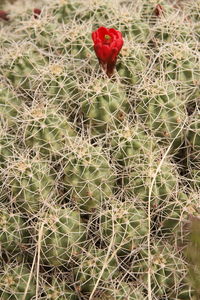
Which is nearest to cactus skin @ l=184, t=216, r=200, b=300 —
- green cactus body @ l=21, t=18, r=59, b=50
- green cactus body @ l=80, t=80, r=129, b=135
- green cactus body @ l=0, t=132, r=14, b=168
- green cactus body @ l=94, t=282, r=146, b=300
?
green cactus body @ l=94, t=282, r=146, b=300

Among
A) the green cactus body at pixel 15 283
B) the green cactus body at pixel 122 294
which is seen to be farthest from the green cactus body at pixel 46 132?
the green cactus body at pixel 122 294

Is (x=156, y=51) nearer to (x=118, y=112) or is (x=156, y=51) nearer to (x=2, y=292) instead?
(x=118, y=112)

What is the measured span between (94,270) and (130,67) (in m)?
1.09

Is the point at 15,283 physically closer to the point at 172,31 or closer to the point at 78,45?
the point at 78,45

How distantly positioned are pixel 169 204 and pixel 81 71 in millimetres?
904

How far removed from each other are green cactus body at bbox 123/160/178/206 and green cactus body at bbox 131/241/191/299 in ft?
0.76

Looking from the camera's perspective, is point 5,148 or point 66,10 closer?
point 5,148

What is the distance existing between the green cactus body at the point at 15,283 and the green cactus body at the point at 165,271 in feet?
1.60

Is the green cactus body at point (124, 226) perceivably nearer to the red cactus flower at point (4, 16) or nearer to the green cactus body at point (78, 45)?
the green cactus body at point (78, 45)

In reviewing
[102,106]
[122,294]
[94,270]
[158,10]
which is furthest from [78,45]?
[122,294]

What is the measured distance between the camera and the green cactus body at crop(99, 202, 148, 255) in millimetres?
2420

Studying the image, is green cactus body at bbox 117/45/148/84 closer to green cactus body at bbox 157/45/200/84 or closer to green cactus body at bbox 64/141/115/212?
green cactus body at bbox 157/45/200/84

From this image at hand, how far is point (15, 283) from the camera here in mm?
2494

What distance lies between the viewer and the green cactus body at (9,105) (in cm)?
285
